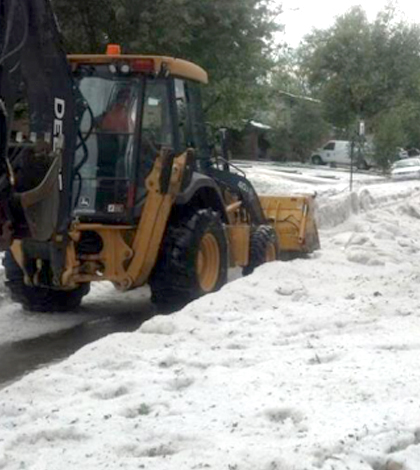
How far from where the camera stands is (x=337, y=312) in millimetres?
9945

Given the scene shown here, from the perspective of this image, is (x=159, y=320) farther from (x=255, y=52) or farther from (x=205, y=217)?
(x=255, y=52)

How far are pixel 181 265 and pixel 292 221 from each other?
421cm

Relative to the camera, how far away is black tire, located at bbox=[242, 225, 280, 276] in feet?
45.4

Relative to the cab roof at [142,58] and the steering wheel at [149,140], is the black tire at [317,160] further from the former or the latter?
the steering wheel at [149,140]

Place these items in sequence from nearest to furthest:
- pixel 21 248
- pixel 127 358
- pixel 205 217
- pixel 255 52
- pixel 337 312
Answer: pixel 127 358, pixel 337 312, pixel 21 248, pixel 205 217, pixel 255 52

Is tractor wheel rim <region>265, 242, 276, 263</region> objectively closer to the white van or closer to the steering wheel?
the steering wheel

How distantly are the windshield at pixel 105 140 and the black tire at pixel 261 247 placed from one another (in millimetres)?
2791

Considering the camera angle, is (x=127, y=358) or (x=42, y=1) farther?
(x=42, y=1)

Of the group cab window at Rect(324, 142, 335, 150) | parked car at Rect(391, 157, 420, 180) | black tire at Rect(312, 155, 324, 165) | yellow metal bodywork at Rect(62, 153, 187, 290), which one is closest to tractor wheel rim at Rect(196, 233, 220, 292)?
yellow metal bodywork at Rect(62, 153, 187, 290)

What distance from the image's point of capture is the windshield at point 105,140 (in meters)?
11.5

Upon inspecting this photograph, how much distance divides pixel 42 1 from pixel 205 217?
3615 mm

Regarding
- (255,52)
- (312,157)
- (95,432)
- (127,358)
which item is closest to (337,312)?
(127,358)

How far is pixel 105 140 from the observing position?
11.6m

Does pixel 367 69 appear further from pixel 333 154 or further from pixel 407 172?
pixel 407 172
